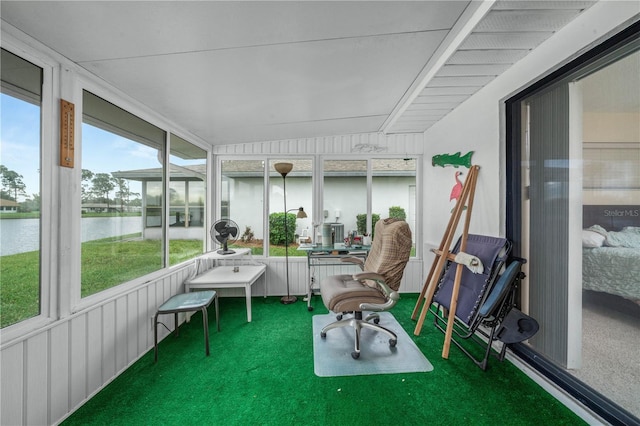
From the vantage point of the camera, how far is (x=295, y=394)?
1.75m

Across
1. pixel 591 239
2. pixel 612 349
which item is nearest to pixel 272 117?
pixel 591 239

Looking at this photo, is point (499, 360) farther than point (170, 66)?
Yes

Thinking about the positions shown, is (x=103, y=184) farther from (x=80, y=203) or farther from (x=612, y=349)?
(x=612, y=349)

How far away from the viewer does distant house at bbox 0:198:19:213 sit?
1.36 metres

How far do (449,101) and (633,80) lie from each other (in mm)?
1489

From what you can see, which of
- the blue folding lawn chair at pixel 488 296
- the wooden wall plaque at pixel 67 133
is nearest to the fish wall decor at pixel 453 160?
the blue folding lawn chair at pixel 488 296

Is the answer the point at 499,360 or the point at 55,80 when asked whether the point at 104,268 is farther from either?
the point at 499,360

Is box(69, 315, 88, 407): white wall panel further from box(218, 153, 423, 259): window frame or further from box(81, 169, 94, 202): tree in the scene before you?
box(218, 153, 423, 259): window frame

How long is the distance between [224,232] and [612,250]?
11.2ft

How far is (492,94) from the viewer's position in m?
2.33

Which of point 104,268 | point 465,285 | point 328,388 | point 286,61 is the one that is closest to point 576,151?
point 465,285

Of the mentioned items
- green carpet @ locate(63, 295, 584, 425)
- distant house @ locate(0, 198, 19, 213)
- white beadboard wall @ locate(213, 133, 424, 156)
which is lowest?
green carpet @ locate(63, 295, 584, 425)

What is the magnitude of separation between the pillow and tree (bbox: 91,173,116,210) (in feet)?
11.8

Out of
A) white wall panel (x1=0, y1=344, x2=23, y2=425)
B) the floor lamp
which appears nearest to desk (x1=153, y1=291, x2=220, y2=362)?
white wall panel (x1=0, y1=344, x2=23, y2=425)
